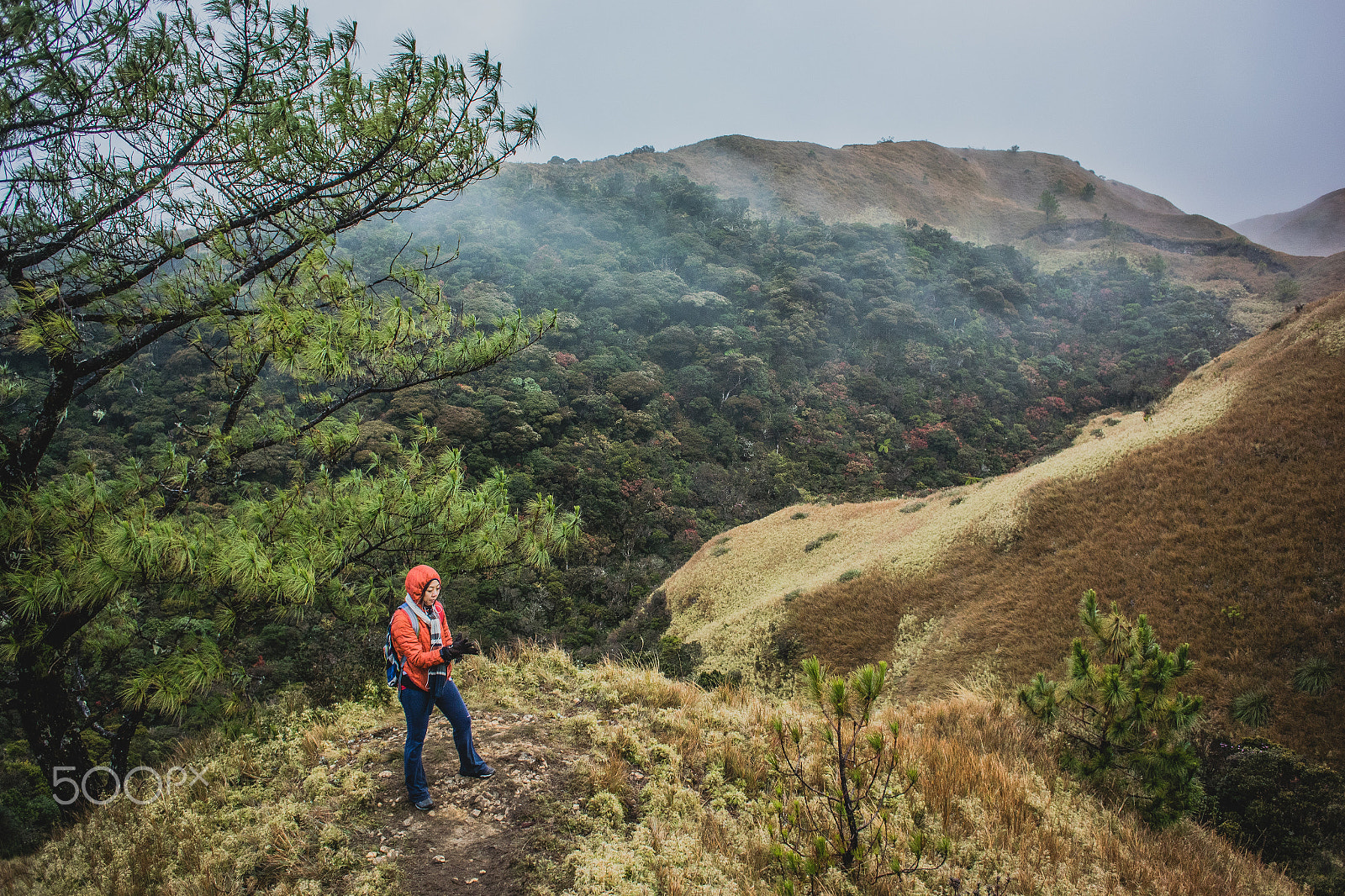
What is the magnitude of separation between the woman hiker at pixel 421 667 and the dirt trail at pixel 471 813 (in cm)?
19

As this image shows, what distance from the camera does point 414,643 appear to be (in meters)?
3.79

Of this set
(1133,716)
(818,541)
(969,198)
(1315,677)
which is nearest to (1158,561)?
(1315,677)

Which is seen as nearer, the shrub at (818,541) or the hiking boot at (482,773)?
the hiking boot at (482,773)

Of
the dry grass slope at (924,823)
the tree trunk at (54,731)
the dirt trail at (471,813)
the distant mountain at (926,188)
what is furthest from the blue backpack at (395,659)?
the distant mountain at (926,188)

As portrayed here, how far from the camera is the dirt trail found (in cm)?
329

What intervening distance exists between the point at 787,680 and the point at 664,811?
6.89 m

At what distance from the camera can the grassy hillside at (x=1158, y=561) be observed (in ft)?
21.8

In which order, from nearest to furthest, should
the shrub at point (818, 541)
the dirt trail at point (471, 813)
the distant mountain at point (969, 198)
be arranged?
the dirt trail at point (471, 813) → the shrub at point (818, 541) → the distant mountain at point (969, 198)

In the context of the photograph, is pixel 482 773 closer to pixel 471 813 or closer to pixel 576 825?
pixel 471 813

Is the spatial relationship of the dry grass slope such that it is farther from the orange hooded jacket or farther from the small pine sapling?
the orange hooded jacket

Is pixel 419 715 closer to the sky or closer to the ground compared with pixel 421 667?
closer to the ground

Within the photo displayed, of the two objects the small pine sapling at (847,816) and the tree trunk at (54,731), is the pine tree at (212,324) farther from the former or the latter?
the small pine sapling at (847,816)

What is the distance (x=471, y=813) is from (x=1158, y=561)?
368 inches

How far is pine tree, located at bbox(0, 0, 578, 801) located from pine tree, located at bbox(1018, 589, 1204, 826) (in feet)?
15.3
